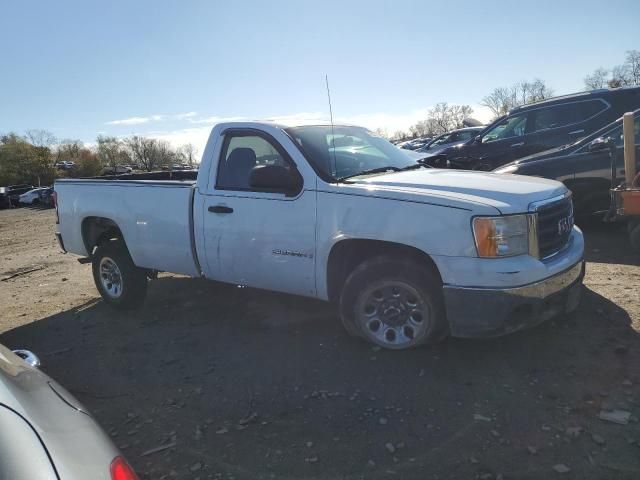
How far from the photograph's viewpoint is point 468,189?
3574mm

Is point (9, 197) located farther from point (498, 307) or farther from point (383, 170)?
point (498, 307)

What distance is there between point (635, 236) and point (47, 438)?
654 centimetres

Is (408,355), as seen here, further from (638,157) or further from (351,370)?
(638,157)

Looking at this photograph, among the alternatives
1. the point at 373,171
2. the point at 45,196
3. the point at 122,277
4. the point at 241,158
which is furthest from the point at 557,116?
the point at 45,196

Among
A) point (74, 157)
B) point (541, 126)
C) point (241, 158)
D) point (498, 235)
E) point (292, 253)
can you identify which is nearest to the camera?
point (498, 235)

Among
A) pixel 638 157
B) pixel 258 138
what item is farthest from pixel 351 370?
pixel 638 157

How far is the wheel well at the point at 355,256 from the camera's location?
144 inches

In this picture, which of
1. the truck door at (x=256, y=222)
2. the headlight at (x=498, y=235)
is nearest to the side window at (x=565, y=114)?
the headlight at (x=498, y=235)

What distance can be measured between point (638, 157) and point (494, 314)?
15.8 feet

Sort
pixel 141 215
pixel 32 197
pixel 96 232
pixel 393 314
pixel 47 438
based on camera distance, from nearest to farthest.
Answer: pixel 47 438 → pixel 393 314 → pixel 141 215 → pixel 96 232 → pixel 32 197

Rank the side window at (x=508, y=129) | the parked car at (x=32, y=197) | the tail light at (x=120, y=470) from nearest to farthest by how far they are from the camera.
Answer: the tail light at (x=120, y=470) < the side window at (x=508, y=129) < the parked car at (x=32, y=197)

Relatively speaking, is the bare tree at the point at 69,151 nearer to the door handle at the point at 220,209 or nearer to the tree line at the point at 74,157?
the tree line at the point at 74,157

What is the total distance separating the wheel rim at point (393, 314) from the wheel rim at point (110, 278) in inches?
122

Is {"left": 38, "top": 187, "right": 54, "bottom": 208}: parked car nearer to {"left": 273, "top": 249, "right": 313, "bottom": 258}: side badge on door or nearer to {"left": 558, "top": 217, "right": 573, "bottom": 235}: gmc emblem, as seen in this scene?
{"left": 273, "top": 249, "right": 313, "bottom": 258}: side badge on door
